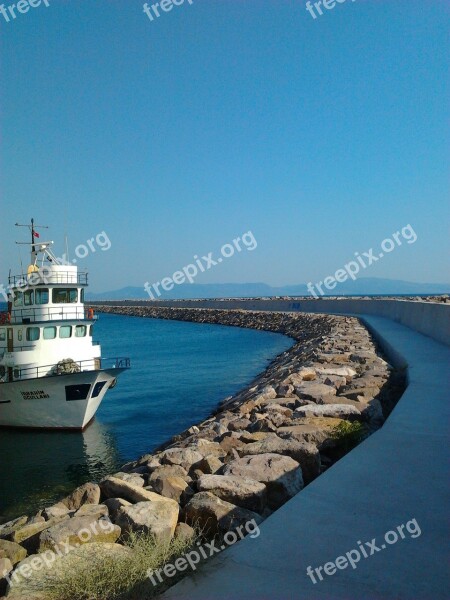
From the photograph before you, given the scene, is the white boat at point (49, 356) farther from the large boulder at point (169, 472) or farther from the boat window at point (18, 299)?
the large boulder at point (169, 472)

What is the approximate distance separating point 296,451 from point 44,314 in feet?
44.9

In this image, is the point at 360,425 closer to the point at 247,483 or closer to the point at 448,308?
the point at 247,483

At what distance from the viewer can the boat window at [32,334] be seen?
56.7 feet

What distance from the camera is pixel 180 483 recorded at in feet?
17.6

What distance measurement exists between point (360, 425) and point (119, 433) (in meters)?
10.5

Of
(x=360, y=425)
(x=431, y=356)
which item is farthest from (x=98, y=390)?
(x=360, y=425)

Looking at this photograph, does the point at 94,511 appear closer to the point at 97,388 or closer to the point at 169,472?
the point at 169,472

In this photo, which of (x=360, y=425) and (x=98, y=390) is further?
(x=98, y=390)

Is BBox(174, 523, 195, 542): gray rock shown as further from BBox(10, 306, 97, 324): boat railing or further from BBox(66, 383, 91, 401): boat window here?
BBox(10, 306, 97, 324): boat railing

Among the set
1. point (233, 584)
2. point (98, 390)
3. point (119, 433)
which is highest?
point (233, 584)

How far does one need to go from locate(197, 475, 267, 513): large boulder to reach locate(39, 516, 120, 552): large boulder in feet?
3.10

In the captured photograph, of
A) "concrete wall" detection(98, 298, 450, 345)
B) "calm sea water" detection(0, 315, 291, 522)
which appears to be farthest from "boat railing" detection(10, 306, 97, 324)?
"concrete wall" detection(98, 298, 450, 345)

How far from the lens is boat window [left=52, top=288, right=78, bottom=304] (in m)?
17.7

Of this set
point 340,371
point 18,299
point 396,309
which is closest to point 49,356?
point 18,299
